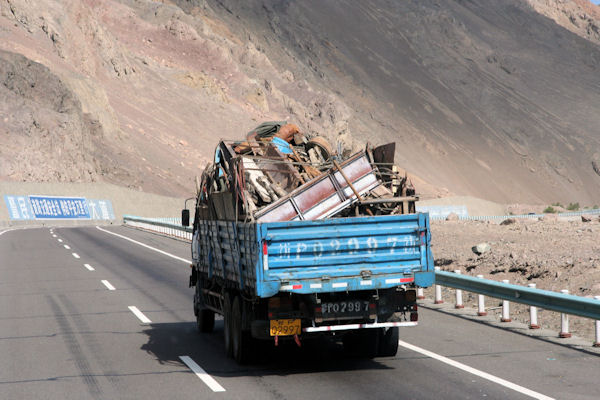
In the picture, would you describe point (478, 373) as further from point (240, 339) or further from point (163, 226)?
point (163, 226)

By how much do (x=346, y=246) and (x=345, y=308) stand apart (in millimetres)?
703

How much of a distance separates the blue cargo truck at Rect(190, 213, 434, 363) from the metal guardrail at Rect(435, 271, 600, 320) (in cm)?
256

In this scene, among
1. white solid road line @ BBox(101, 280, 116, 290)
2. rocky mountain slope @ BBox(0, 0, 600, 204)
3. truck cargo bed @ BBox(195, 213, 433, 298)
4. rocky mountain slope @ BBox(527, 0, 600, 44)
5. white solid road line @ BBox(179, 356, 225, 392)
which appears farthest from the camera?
rocky mountain slope @ BBox(527, 0, 600, 44)

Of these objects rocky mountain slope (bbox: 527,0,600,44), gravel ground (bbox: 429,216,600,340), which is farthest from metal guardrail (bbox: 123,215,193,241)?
rocky mountain slope (bbox: 527,0,600,44)

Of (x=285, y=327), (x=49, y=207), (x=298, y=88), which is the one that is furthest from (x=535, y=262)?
(x=298, y=88)

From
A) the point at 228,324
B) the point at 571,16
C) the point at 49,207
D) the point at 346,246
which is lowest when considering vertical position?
the point at 228,324

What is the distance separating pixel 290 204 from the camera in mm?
10055

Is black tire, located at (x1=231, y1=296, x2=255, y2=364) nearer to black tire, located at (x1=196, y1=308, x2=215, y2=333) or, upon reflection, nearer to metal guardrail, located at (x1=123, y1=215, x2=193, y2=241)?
black tire, located at (x1=196, y1=308, x2=215, y2=333)

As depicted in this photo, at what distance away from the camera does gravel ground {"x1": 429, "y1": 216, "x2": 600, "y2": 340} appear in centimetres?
1556

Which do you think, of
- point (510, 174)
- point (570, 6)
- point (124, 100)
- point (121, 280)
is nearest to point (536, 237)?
point (121, 280)

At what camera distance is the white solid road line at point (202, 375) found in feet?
29.5

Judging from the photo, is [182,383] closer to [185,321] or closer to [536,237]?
[185,321]

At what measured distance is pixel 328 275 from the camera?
31.0ft

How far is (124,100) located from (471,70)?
59638mm
